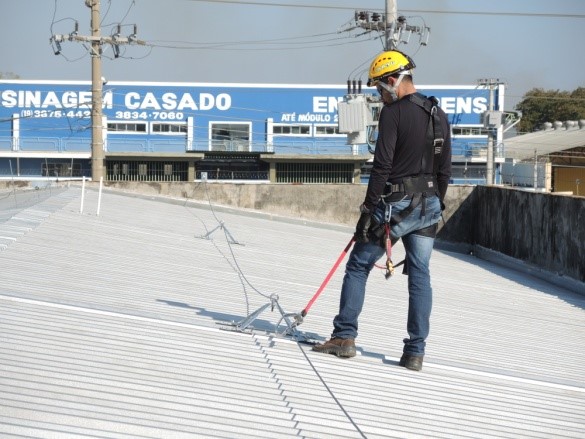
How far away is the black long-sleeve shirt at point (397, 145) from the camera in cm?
614

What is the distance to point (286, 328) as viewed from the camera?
711cm

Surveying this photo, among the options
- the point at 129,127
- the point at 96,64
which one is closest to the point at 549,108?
the point at 129,127

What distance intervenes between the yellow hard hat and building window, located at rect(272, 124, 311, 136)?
55.5 meters

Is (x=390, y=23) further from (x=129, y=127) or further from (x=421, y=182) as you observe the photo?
(x=129, y=127)

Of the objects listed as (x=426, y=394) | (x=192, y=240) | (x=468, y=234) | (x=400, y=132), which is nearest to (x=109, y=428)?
(x=426, y=394)

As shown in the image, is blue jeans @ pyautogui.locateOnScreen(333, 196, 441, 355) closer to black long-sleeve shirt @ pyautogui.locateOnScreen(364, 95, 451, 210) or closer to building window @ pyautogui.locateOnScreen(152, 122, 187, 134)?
black long-sleeve shirt @ pyautogui.locateOnScreen(364, 95, 451, 210)

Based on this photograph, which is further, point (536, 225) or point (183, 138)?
point (183, 138)

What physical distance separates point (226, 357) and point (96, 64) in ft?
80.3

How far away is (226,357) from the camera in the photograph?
600 cm

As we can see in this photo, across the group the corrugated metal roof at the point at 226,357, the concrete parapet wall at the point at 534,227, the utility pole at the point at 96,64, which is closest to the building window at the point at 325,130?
the utility pole at the point at 96,64

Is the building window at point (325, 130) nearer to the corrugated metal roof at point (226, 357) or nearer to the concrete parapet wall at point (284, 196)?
the concrete parapet wall at point (284, 196)

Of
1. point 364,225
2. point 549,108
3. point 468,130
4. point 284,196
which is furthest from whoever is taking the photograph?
point 549,108

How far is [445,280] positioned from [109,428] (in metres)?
10.2

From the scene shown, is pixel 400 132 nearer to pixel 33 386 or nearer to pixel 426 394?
pixel 426 394
